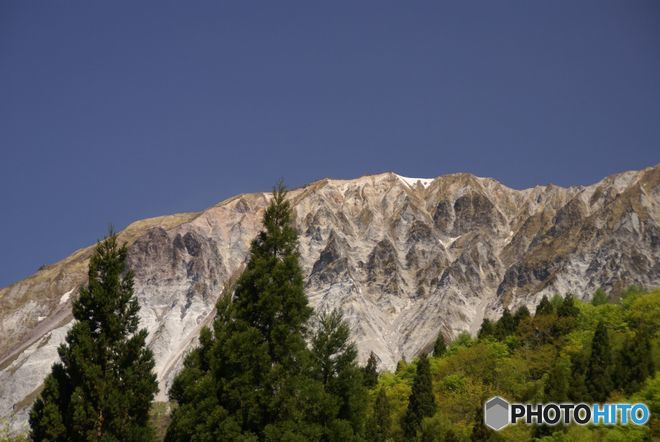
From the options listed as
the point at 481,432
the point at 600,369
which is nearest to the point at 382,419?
the point at 481,432

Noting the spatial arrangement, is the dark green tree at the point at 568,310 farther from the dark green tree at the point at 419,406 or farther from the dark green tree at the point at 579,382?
the dark green tree at the point at 419,406

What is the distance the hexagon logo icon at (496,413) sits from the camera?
5562cm

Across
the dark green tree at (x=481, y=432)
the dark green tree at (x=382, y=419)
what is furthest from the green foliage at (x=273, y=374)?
the dark green tree at (x=382, y=419)

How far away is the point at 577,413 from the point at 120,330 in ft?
119

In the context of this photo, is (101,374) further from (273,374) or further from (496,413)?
(496,413)

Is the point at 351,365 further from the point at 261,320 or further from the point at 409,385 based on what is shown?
the point at 409,385

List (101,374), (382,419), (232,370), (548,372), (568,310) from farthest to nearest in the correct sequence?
(568,310)
(548,372)
(382,419)
(101,374)
(232,370)

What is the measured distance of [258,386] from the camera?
105 ft

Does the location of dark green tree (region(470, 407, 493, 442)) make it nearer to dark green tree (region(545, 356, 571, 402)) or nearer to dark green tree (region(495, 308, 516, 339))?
dark green tree (region(545, 356, 571, 402))

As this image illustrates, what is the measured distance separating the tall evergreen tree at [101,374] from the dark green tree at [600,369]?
4381 cm

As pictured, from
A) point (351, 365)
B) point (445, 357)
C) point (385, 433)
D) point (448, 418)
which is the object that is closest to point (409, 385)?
point (445, 357)

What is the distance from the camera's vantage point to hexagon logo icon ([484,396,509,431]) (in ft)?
182

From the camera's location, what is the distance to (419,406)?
75.8 m

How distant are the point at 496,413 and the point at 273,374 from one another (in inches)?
1121
